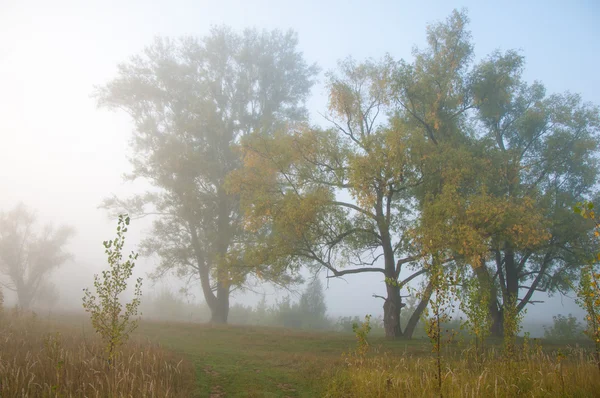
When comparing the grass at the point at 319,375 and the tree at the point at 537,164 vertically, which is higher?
the tree at the point at 537,164

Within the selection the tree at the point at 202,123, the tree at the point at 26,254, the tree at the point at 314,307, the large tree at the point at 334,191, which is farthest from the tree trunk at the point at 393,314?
the tree at the point at 26,254

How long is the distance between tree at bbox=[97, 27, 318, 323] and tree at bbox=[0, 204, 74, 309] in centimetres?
2390

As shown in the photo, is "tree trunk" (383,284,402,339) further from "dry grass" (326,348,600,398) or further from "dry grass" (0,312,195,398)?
"dry grass" (0,312,195,398)

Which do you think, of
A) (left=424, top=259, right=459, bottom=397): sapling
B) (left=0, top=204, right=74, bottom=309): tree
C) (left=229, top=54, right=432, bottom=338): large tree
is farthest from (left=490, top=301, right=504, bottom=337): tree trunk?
(left=0, top=204, right=74, bottom=309): tree

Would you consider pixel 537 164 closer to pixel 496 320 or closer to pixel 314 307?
pixel 496 320

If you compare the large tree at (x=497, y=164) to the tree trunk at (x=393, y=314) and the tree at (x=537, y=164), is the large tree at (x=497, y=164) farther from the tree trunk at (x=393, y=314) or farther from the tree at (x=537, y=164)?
the tree trunk at (x=393, y=314)

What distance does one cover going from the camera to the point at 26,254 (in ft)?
141

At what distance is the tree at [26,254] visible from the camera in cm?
4150

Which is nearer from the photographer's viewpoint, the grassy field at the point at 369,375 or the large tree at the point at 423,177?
the grassy field at the point at 369,375

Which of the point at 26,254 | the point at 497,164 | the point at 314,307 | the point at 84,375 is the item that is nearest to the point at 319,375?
the point at 84,375

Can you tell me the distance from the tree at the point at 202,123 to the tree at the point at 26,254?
78.4ft

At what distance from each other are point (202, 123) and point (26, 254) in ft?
107

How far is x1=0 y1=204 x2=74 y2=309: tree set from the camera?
41.5 m

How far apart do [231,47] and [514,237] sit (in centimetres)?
2710
